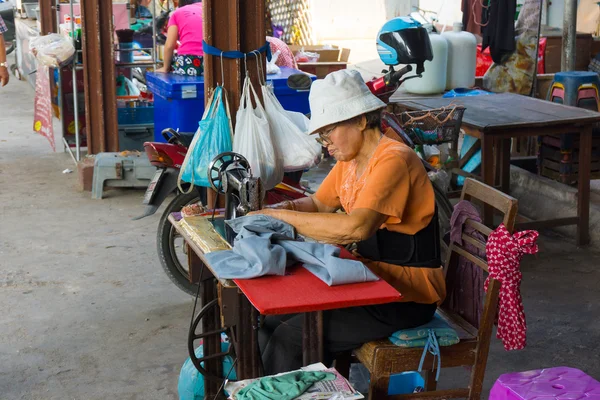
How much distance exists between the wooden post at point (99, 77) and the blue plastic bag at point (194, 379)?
479 centimetres

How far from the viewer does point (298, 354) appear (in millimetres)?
3256

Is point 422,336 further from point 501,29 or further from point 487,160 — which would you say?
point 501,29

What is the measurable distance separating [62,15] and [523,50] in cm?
546

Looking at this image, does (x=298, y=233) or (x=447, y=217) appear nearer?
(x=298, y=233)

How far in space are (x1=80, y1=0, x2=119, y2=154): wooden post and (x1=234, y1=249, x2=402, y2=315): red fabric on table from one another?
5703 mm

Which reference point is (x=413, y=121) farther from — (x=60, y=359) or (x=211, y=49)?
(x=60, y=359)

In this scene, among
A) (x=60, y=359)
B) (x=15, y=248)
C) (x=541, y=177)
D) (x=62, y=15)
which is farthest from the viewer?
(x=62, y=15)

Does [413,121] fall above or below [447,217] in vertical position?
above

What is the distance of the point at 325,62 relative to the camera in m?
10.4

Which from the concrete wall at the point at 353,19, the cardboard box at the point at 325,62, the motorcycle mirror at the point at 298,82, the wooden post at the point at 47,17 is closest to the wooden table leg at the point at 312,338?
the motorcycle mirror at the point at 298,82

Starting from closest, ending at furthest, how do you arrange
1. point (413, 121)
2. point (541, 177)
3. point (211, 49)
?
1. point (211, 49)
2. point (413, 121)
3. point (541, 177)

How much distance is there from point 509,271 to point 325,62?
7.60 metres

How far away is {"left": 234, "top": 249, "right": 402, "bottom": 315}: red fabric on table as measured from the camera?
2.64m

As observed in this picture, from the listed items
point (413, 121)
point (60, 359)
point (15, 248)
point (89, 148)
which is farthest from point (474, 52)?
point (60, 359)
